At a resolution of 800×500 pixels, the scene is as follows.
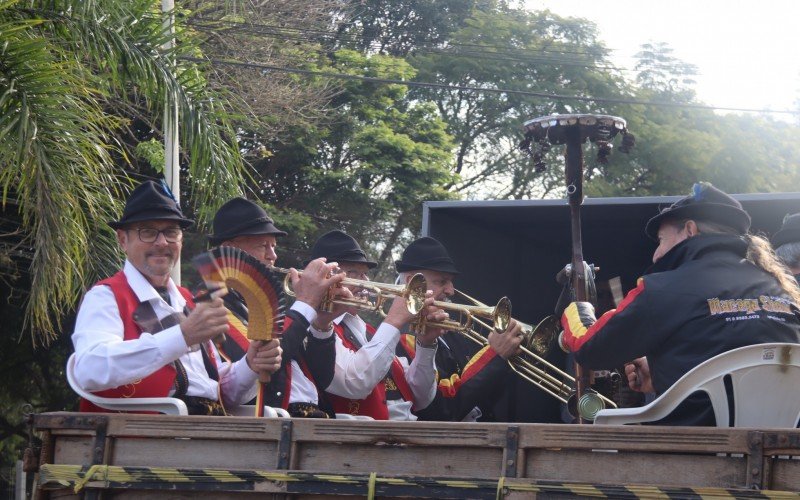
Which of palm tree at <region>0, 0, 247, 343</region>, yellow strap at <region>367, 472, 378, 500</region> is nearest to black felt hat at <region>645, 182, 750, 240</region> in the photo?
yellow strap at <region>367, 472, 378, 500</region>

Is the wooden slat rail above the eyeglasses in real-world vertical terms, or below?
below

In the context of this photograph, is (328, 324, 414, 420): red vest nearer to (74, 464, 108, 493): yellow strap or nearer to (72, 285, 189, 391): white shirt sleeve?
(72, 285, 189, 391): white shirt sleeve

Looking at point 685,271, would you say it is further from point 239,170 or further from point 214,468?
point 239,170

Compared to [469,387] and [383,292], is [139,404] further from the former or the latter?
[469,387]

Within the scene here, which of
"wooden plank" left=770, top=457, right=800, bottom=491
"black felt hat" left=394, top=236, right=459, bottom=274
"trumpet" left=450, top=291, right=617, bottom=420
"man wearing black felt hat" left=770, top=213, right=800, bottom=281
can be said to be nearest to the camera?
"wooden plank" left=770, top=457, right=800, bottom=491

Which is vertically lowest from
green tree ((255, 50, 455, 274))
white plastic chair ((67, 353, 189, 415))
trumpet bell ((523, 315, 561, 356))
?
white plastic chair ((67, 353, 189, 415))

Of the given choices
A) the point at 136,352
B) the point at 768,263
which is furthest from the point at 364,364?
the point at 768,263

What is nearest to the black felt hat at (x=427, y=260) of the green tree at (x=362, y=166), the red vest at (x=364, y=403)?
the red vest at (x=364, y=403)

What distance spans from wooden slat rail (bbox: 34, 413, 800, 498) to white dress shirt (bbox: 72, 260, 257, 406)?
28 centimetres

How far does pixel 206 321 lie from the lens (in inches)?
174

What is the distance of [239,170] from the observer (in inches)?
406

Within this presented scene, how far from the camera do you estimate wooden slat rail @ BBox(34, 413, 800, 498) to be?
3.49 meters

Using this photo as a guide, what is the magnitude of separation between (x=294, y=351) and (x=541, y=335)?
190 centimetres

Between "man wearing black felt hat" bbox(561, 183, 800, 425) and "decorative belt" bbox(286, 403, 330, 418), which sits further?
"decorative belt" bbox(286, 403, 330, 418)
